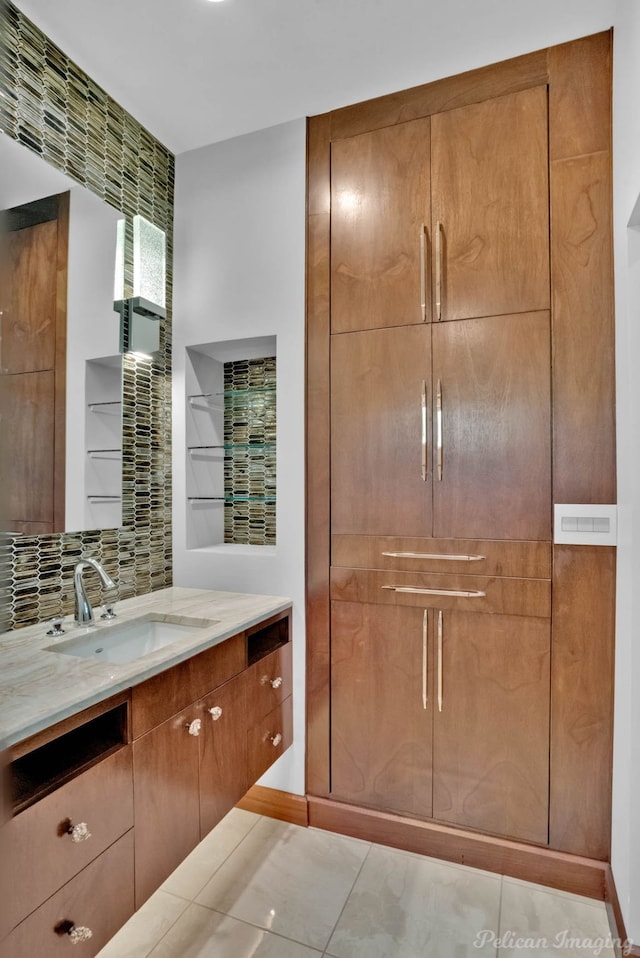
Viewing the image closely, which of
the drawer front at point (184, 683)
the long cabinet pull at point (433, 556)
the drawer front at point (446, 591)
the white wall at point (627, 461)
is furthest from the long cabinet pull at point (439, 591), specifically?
the drawer front at point (184, 683)

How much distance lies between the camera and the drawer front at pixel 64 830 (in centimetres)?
95

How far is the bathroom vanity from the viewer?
100cm

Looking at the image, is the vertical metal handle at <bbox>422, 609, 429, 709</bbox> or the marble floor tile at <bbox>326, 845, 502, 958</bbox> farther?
the vertical metal handle at <bbox>422, 609, 429, 709</bbox>

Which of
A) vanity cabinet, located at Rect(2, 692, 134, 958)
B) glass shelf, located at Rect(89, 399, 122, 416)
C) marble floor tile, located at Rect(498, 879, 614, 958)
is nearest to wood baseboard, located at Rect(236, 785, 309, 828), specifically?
marble floor tile, located at Rect(498, 879, 614, 958)

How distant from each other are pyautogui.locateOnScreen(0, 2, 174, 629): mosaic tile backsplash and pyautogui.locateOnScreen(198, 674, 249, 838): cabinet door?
623mm

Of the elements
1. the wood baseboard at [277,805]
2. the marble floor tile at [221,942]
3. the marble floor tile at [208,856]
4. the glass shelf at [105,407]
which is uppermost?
the glass shelf at [105,407]

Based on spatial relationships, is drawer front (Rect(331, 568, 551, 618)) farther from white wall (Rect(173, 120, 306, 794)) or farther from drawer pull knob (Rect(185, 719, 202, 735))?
drawer pull knob (Rect(185, 719, 202, 735))

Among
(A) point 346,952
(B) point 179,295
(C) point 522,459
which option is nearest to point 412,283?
(C) point 522,459

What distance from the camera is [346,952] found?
1.43 meters

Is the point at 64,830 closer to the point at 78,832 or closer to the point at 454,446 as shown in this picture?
the point at 78,832

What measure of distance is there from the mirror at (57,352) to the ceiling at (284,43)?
0.45 m

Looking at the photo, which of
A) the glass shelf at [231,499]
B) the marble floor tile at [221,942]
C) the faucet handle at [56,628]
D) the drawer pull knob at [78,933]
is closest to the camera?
A: the drawer pull knob at [78,933]

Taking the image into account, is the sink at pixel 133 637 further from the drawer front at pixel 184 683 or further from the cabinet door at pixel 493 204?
the cabinet door at pixel 493 204

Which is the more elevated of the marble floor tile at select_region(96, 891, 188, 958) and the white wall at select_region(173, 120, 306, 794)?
the white wall at select_region(173, 120, 306, 794)
